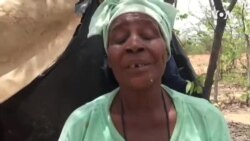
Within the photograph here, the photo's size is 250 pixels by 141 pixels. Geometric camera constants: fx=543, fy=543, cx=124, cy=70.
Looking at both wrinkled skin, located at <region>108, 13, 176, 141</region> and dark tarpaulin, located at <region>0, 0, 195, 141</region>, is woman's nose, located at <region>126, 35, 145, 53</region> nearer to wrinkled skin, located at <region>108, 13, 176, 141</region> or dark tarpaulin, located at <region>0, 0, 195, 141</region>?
wrinkled skin, located at <region>108, 13, 176, 141</region>

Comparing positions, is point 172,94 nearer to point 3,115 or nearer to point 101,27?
point 101,27

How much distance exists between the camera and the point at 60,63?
2156 mm

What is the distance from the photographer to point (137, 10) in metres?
1.65

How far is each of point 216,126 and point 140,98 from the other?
0.25 m

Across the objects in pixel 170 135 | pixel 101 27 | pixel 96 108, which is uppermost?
pixel 101 27

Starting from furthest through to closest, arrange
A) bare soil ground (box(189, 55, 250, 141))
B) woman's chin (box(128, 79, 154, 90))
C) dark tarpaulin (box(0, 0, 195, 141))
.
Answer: bare soil ground (box(189, 55, 250, 141)), dark tarpaulin (box(0, 0, 195, 141)), woman's chin (box(128, 79, 154, 90))

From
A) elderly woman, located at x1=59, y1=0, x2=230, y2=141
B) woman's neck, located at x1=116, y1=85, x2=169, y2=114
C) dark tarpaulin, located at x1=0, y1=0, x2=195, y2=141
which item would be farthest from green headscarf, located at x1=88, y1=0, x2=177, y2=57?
dark tarpaulin, located at x1=0, y1=0, x2=195, y2=141

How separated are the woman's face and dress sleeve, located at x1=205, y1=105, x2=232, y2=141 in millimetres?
199

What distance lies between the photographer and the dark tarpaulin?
2148mm

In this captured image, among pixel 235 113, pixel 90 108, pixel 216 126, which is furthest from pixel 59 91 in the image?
pixel 235 113

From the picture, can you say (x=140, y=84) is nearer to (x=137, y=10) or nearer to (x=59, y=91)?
(x=137, y=10)

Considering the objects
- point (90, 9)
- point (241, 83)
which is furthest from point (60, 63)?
point (241, 83)

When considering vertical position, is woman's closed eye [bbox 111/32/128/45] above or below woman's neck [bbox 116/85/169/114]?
above

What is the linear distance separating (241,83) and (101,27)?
25.4ft
